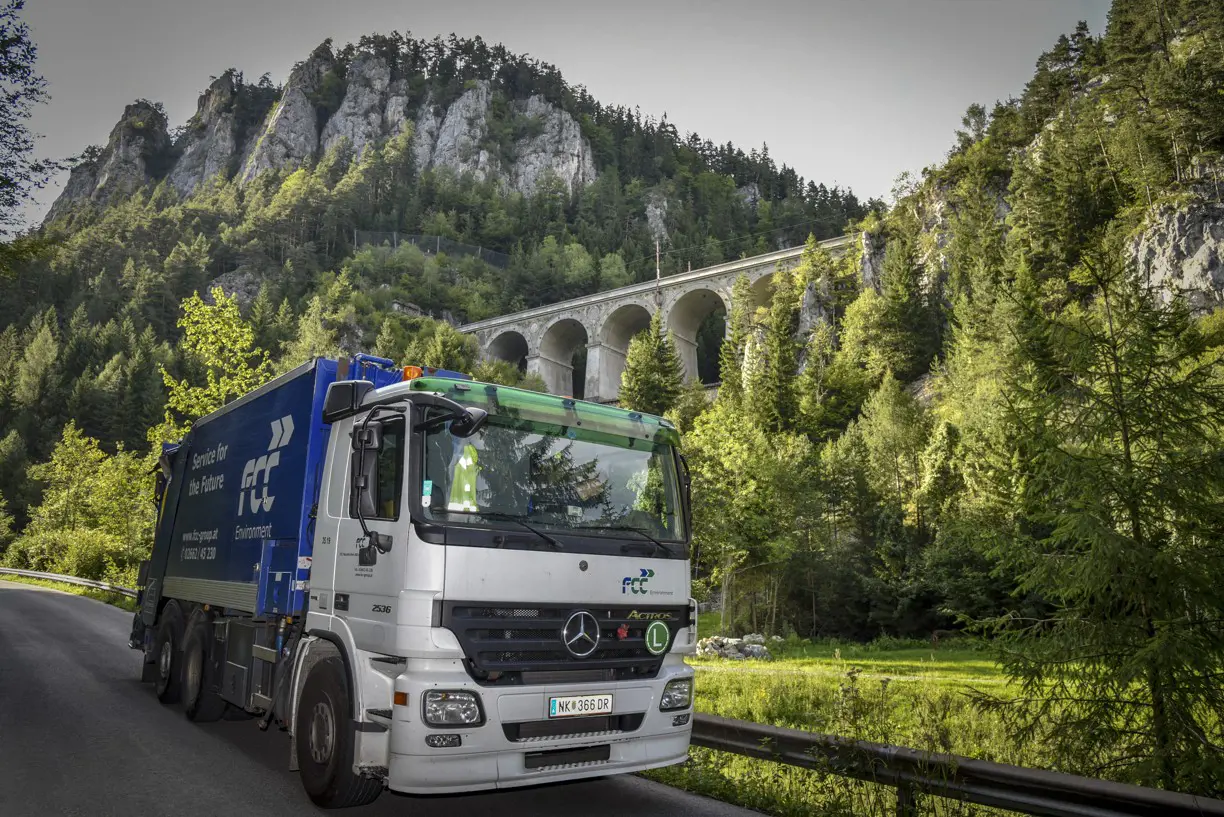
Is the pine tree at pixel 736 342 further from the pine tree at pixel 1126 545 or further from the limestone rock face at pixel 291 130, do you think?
the limestone rock face at pixel 291 130

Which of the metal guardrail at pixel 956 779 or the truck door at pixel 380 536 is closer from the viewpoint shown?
the metal guardrail at pixel 956 779

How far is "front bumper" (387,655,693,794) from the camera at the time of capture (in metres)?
4.68

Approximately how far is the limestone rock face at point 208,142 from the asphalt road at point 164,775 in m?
185

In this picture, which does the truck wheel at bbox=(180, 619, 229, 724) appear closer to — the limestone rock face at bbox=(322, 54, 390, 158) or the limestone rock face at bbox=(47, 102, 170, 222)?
the limestone rock face at bbox=(322, 54, 390, 158)

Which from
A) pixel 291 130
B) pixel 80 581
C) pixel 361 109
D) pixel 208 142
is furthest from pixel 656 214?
pixel 80 581

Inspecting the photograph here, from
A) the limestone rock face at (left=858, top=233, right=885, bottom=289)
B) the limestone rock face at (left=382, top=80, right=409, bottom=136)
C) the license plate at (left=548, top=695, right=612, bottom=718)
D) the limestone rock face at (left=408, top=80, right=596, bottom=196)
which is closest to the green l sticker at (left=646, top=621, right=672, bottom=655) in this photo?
the license plate at (left=548, top=695, right=612, bottom=718)

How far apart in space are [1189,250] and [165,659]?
5497 cm

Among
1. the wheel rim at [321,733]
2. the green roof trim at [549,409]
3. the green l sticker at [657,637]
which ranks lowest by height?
the wheel rim at [321,733]

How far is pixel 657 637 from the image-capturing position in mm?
5688

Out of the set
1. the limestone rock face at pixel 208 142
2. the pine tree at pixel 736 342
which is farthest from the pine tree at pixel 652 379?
the limestone rock face at pixel 208 142

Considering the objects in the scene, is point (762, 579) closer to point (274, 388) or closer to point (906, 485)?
point (906, 485)

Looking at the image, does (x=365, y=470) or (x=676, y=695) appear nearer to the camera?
(x=365, y=470)

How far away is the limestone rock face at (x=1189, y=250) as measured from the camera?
4353cm

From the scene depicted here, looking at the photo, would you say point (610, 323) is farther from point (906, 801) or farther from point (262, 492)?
point (906, 801)
